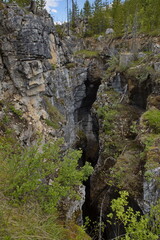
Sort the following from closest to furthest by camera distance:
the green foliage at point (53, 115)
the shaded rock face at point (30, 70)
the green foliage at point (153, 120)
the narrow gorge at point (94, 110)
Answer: the narrow gorge at point (94, 110), the green foliage at point (153, 120), the shaded rock face at point (30, 70), the green foliage at point (53, 115)

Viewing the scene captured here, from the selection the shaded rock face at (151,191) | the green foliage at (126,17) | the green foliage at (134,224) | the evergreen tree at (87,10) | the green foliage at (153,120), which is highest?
the evergreen tree at (87,10)

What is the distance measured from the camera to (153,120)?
11.9m

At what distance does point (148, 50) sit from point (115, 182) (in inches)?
880

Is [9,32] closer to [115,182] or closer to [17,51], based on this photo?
[17,51]

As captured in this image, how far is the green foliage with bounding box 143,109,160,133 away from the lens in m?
11.5

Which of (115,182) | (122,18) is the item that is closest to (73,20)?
(122,18)

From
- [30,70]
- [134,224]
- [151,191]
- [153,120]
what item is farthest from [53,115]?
[134,224]

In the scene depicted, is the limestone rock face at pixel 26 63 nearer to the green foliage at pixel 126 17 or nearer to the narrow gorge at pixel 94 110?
the narrow gorge at pixel 94 110

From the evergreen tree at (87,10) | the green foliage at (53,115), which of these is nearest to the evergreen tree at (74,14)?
the evergreen tree at (87,10)

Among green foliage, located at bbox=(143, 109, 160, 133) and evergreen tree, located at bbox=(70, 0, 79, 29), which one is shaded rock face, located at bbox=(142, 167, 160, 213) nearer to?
green foliage, located at bbox=(143, 109, 160, 133)

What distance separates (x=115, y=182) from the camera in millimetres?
10875

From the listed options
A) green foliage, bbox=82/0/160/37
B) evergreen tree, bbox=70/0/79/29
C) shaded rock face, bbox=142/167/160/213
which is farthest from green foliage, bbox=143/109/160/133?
evergreen tree, bbox=70/0/79/29

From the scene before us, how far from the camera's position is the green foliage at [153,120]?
11459 mm

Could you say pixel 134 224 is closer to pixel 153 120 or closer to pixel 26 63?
pixel 153 120
